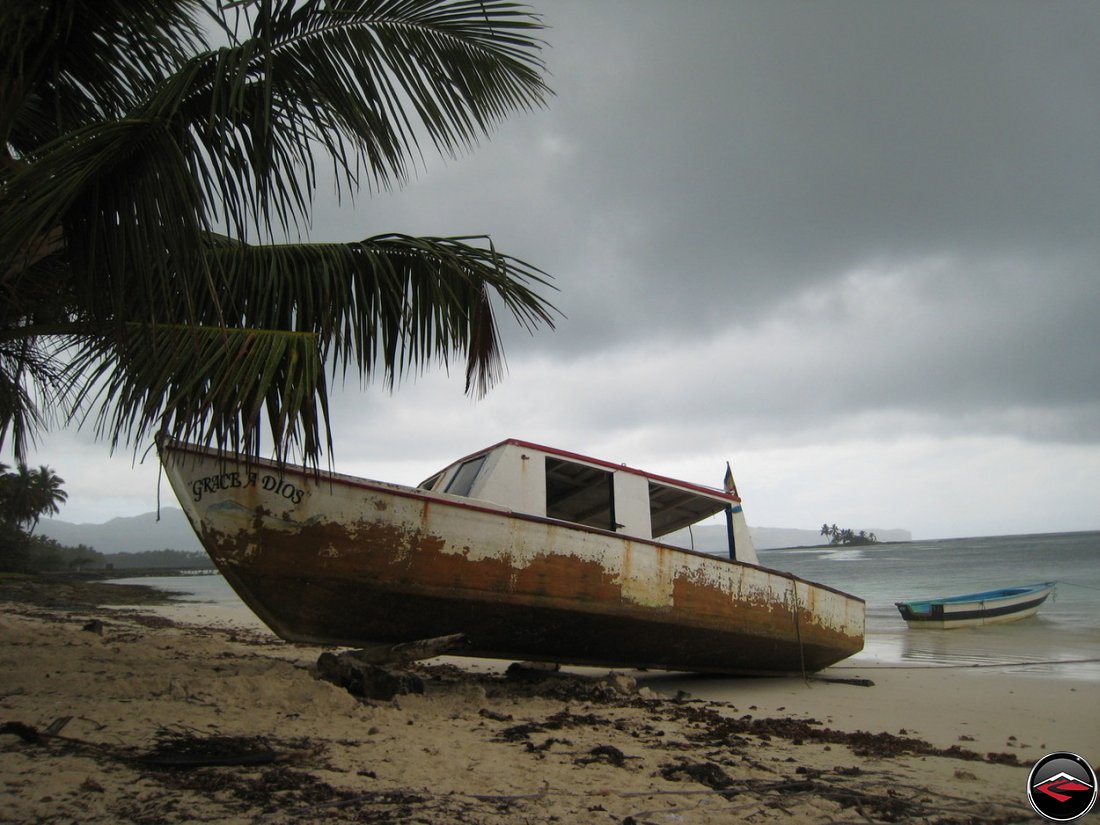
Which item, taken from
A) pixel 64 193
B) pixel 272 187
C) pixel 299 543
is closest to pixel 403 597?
pixel 299 543

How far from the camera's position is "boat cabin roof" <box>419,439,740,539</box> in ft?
21.9

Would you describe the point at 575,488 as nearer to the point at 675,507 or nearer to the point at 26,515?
the point at 675,507

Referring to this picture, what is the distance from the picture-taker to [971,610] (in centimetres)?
1641

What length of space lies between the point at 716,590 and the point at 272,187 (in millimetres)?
5826

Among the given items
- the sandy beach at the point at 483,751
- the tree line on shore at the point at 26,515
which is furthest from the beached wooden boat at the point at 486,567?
the tree line on shore at the point at 26,515

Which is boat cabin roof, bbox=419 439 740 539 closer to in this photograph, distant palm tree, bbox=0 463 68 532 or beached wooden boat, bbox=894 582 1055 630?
beached wooden boat, bbox=894 582 1055 630

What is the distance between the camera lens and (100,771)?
9.69 ft

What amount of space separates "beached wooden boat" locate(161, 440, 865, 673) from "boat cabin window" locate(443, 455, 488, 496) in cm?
2

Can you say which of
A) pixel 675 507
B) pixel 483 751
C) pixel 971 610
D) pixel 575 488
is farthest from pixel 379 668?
pixel 971 610

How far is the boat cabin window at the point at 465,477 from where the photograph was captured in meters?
7.10

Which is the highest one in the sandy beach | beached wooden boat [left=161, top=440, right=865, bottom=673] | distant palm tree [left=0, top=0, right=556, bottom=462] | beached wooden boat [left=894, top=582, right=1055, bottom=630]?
distant palm tree [left=0, top=0, right=556, bottom=462]

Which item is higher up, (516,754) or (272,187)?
(272,187)

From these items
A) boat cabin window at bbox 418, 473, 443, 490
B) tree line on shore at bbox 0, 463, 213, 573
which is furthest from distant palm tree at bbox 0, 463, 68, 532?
Answer: boat cabin window at bbox 418, 473, 443, 490

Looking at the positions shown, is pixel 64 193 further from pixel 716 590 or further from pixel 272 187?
pixel 716 590
